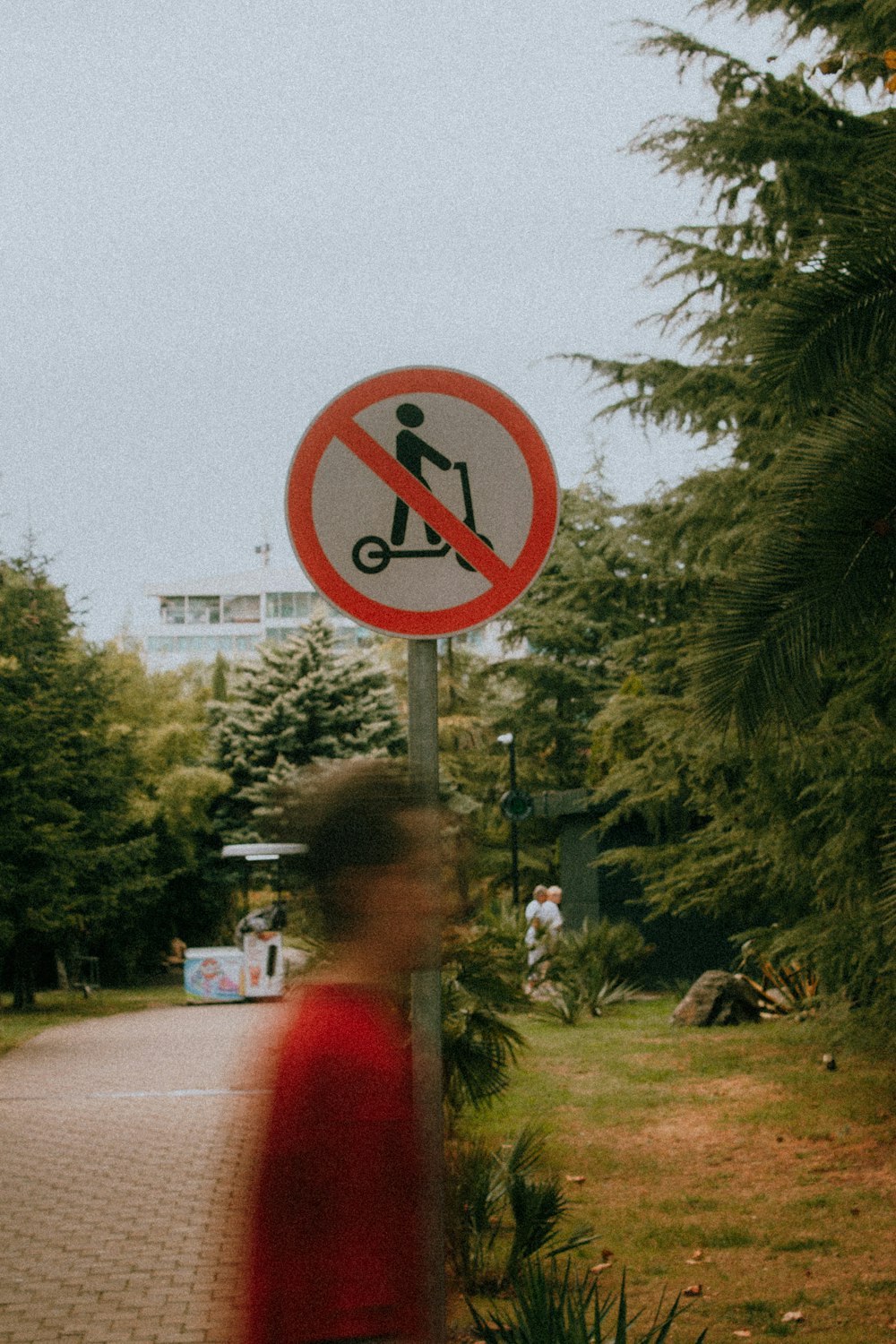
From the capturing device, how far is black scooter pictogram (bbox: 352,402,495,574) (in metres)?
3.46

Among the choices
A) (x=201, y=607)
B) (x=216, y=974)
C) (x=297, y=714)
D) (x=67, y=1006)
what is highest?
(x=201, y=607)

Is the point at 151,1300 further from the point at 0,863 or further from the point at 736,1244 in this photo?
the point at 0,863

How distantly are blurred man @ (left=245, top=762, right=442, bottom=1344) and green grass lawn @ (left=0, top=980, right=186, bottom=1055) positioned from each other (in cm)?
1608

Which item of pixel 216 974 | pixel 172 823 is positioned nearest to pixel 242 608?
pixel 172 823

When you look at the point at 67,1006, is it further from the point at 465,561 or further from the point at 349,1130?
the point at 349,1130

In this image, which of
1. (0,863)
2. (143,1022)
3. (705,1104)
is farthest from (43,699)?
(705,1104)

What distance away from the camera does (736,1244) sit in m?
6.77

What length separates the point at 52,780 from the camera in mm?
21750

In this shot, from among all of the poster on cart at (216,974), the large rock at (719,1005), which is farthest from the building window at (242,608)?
the large rock at (719,1005)

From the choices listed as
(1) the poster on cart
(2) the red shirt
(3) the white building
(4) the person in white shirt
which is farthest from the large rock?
(3) the white building

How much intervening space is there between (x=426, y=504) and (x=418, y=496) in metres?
0.03

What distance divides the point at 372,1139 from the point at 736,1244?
4676mm

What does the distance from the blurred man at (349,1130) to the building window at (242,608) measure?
5004 inches

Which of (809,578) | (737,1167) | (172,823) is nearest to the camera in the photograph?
(809,578)
